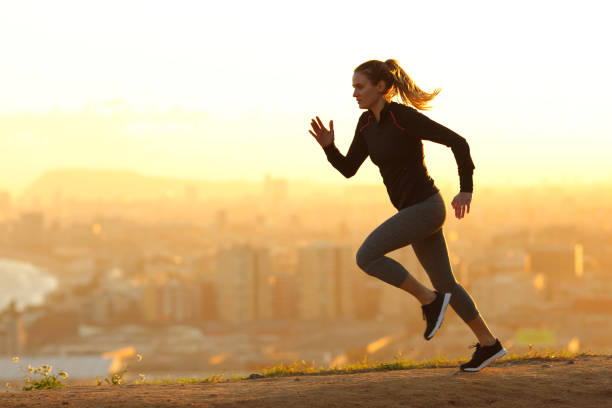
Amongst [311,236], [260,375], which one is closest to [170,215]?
[311,236]

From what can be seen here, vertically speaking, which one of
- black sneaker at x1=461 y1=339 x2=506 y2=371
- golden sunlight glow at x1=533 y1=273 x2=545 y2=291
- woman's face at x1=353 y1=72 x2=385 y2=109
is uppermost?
golden sunlight glow at x1=533 y1=273 x2=545 y2=291

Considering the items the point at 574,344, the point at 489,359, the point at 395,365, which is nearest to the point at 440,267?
the point at 489,359

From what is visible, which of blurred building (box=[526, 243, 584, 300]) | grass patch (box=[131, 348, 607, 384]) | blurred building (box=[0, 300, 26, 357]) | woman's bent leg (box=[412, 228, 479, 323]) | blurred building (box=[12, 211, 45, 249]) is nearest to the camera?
woman's bent leg (box=[412, 228, 479, 323])

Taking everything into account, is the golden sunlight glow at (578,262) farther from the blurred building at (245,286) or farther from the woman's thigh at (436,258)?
the woman's thigh at (436,258)

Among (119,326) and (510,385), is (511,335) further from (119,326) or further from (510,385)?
(510,385)

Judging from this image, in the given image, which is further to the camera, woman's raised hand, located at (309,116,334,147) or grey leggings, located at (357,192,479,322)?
woman's raised hand, located at (309,116,334,147)

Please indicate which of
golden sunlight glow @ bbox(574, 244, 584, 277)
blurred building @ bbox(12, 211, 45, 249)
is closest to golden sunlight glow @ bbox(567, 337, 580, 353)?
golden sunlight glow @ bbox(574, 244, 584, 277)

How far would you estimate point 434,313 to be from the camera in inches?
208

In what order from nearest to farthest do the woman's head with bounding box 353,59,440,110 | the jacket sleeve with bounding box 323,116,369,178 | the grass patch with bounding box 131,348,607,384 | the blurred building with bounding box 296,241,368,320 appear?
the woman's head with bounding box 353,59,440,110, the jacket sleeve with bounding box 323,116,369,178, the grass patch with bounding box 131,348,607,384, the blurred building with bounding box 296,241,368,320

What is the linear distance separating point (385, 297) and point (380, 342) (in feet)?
49.8

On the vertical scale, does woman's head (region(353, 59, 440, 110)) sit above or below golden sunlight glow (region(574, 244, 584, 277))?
below

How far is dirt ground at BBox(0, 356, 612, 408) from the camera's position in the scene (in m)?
4.91

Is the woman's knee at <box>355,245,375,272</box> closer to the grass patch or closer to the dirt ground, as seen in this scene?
the dirt ground

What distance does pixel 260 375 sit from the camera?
259 inches
